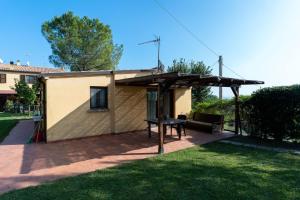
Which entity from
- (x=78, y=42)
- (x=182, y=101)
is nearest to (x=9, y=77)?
(x=78, y=42)

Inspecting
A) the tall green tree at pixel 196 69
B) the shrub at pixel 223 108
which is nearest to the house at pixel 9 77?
the tall green tree at pixel 196 69

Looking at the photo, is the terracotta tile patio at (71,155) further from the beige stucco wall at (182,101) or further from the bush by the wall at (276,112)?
the beige stucco wall at (182,101)

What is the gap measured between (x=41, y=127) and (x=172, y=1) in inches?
366

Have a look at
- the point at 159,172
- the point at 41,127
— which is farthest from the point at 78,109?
the point at 159,172

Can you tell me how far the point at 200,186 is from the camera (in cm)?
482

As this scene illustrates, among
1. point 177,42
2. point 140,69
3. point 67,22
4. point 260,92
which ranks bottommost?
point 260,92

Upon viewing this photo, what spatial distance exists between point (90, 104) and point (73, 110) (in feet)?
2.98

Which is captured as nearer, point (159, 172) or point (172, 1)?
point (159, 172)

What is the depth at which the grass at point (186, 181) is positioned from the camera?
4.41m

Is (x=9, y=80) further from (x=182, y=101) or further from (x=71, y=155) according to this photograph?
(x=71, y=155)

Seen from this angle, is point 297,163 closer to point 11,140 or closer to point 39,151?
point 39,151

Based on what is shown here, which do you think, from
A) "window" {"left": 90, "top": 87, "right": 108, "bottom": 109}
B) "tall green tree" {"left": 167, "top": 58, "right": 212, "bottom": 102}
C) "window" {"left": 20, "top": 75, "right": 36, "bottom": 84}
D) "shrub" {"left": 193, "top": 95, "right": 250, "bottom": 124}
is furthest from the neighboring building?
"window" {"left": 20, "top": 75, "right": 36, "bottom": 84}

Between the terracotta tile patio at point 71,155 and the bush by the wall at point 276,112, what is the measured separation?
1772mm

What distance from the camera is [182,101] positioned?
591 inches
